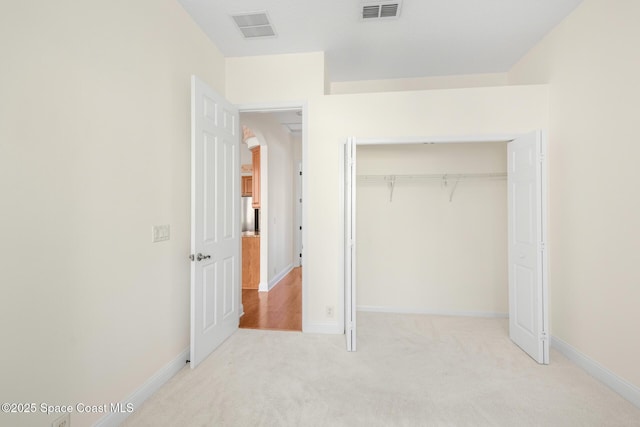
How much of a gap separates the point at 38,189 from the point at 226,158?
1.71 m

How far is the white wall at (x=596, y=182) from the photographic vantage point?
2088 mm

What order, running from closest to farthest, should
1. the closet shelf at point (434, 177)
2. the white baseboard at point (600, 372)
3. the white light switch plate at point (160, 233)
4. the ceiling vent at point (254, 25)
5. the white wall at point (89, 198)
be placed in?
the white wall at point (89, 198), the white baseboard at point (600, 372), the white light switch plate at point (160, 233), the ceiling vent at point (254, 25), the closet shelf at point (434, 177)

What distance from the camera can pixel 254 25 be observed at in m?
→ 2.79

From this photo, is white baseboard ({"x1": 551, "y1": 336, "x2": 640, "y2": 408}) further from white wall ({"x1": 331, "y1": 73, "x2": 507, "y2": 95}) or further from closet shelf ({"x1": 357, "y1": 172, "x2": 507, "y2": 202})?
white wall ({"x1": 331, "y1": 73, "x2": 507, "y2": 95})

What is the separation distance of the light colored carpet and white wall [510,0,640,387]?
441 mm

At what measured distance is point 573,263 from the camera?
2617mm

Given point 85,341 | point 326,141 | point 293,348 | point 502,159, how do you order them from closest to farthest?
point 85,341 → point 293,348 → point 326,141 → point 502,159

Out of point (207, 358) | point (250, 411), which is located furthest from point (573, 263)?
point (207, 358)

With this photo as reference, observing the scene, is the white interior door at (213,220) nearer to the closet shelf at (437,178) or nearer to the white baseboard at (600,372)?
the closet shelf at (437,178)

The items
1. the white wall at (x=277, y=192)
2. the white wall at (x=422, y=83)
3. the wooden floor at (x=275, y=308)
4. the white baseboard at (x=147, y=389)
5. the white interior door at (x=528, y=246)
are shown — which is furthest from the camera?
the white wall at (x=277, y=192)

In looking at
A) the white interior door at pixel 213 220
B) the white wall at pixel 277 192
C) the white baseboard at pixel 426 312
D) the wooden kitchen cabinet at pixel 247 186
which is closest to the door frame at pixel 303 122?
the white interior door at pixel 213 220

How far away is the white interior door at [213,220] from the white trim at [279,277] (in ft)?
6.05

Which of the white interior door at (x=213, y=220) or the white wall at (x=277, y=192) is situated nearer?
the white interior door at (x=213, y=220)

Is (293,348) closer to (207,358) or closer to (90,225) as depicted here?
(207,358)
